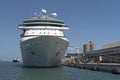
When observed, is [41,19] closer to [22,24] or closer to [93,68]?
[22,24]

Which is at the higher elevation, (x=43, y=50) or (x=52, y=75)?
(x=43, y=50)

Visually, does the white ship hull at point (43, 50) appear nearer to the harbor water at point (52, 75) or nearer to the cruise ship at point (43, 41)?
the cruise ship at point (43, 41)

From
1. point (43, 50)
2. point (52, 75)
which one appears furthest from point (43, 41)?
point (52, 75)

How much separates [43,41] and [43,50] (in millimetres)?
2080

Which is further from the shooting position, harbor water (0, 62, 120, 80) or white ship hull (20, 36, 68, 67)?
white ship hull (20, 36, 68, 67)

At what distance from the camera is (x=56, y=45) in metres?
75.2

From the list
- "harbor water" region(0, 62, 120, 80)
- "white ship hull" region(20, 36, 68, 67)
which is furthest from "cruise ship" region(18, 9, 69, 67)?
"harbor water" region(0, 62, 120, 80)

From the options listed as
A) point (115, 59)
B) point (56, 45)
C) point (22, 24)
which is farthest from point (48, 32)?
point (115, 59)

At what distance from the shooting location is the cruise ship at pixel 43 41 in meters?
73.7

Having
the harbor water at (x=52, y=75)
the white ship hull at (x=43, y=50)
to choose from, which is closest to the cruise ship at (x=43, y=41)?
the white ship hull at (x=43, y=50)

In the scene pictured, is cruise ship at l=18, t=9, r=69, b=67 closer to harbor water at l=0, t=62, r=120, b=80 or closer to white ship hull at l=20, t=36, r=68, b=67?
white ship hull at l=20, t=36, r=68, b=67

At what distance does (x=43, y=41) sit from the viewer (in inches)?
2886

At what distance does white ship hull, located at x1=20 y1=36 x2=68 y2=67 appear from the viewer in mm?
73438

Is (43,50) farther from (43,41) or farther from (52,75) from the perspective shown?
(52,75)
